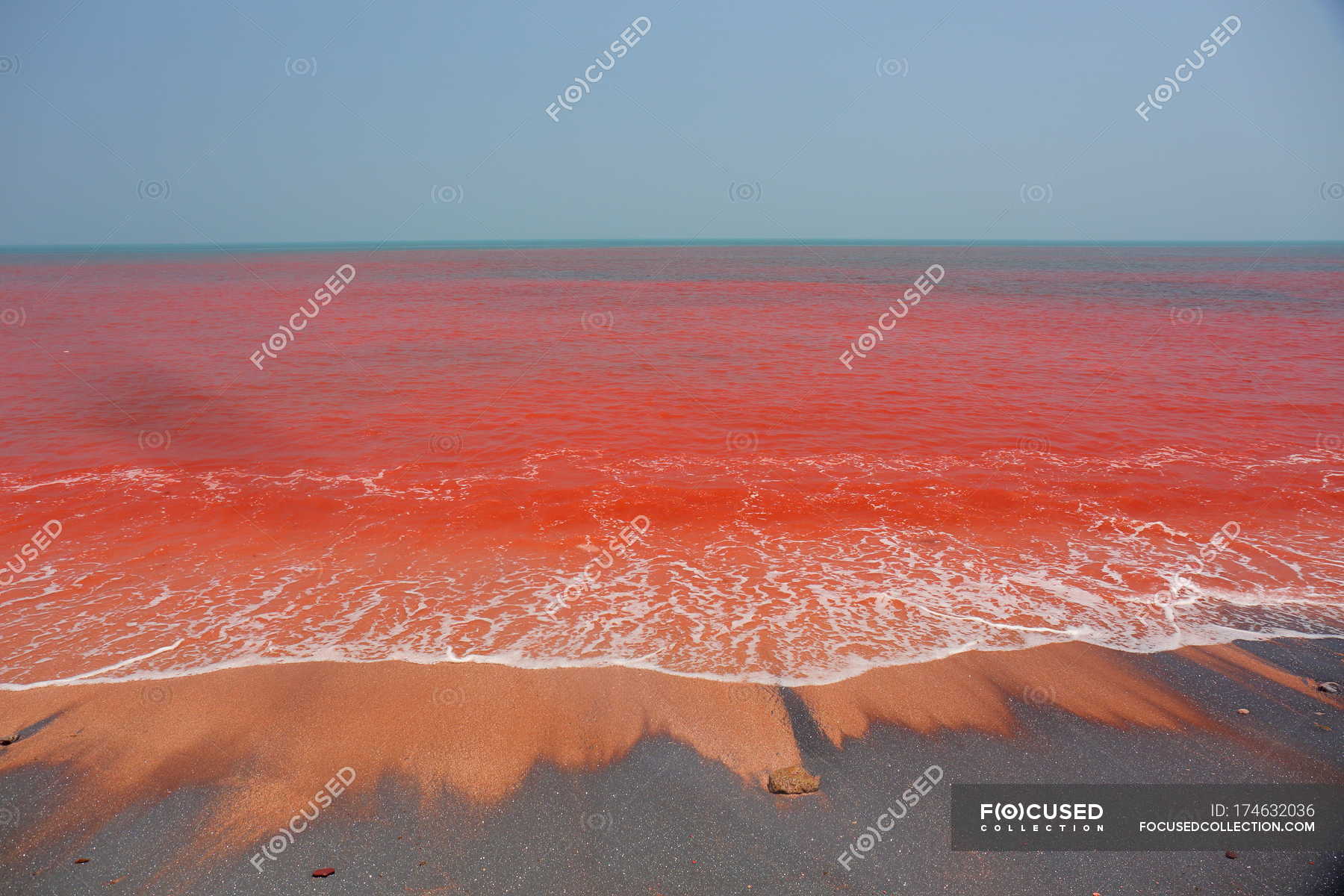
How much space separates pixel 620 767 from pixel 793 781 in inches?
56.7

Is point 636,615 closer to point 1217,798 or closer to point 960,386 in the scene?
point 1217,798

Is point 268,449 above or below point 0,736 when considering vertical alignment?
above

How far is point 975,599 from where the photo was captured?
8.82 metres

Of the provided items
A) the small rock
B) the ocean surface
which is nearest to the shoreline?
the ocean surface

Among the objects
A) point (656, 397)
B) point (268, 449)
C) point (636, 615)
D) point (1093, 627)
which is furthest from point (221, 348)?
point (1093, 627)

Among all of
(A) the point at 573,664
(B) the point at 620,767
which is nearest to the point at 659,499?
(A) the point at 573,664

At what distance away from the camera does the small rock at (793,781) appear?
221 inches

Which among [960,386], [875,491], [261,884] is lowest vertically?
[261,884]

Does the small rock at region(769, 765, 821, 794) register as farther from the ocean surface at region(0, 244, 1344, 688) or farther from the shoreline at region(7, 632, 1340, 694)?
the ocean surface at region(0, 244, 1344, 688)

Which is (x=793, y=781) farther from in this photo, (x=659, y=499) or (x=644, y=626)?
(x=659, y=499)

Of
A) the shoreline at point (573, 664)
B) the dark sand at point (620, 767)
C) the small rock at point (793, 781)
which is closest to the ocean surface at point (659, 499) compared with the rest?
the shoreline at point (573, 664)

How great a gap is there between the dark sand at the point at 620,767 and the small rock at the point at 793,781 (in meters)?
0.08

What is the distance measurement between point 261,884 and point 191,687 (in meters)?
2.92

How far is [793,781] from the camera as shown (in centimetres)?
569
